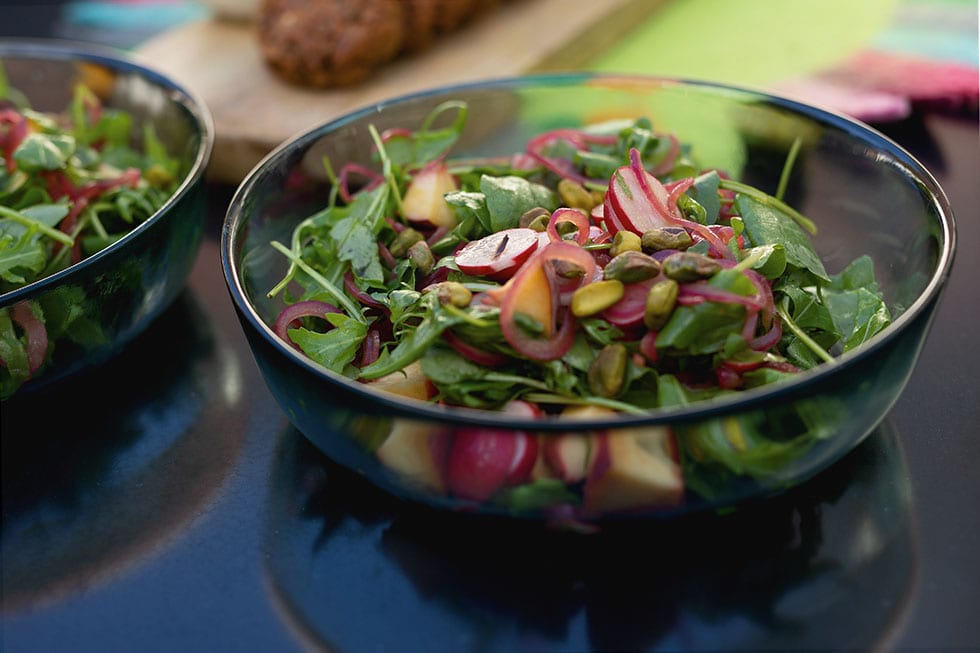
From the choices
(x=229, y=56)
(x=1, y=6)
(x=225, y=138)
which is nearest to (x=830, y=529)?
(x=225, y=138)

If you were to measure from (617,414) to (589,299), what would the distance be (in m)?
0.08

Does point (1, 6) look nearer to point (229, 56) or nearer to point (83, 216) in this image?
point (229, 56)

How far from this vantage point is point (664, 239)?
70 centimetres

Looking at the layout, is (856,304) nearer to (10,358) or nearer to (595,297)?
(595,297)

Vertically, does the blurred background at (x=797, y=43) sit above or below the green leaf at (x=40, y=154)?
above

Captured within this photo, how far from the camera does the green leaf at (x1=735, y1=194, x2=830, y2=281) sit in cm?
76

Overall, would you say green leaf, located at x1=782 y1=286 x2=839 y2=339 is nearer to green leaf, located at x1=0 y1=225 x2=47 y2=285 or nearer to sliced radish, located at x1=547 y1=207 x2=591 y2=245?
sliced radish, located at x1=547 y1=207 x2=591 y2=245

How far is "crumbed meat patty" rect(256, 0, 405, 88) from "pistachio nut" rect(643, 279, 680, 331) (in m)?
0.93

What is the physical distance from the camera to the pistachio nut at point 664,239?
701 millimetres

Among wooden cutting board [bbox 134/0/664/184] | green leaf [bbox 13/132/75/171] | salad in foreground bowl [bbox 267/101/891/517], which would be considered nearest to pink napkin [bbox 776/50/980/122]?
wooden cutting board [bbox 134/0/664/184]

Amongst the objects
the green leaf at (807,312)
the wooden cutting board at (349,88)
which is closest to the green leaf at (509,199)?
the green leaf at (807,312)

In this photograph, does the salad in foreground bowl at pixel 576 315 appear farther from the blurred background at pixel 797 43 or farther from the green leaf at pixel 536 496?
the blurred background at pixel 797 43

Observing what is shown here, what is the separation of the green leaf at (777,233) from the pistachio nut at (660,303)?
149 millimetres

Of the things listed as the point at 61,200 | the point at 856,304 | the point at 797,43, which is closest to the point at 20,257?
the point at 61,200
